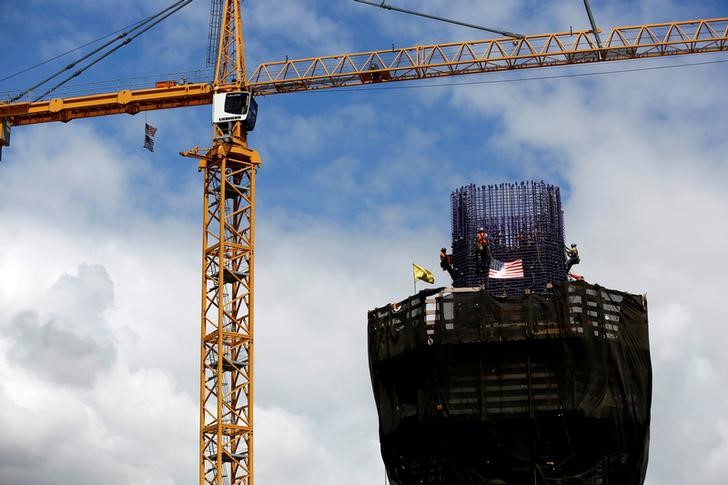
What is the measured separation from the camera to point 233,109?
12744 centimetres

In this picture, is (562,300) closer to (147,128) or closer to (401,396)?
(401,396)

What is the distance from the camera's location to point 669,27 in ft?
413

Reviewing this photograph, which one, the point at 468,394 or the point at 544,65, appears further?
the point at 544,65

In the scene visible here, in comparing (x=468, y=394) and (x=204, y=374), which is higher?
(x=204, y=374)

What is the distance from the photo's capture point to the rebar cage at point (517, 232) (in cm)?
11375

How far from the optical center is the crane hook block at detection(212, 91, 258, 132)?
126812mm

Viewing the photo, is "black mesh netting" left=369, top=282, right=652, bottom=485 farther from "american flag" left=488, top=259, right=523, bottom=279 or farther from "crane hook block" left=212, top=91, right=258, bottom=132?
"crane hook block" left=212, top=91, right=258, bottom=132

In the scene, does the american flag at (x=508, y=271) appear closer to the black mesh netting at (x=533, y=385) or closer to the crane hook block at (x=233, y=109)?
the black mesh netting at (x=533, y=385)

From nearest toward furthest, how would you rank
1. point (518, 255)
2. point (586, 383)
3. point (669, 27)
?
point (586, 383) → point (518, 255) → point (669, 27)

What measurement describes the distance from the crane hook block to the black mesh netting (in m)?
43.2

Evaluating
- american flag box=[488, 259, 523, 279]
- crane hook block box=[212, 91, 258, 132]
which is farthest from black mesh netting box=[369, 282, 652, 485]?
crane hook block box=[212, 91, 258, 132]

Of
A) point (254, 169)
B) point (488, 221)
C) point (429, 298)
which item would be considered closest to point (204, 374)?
point (254, 169)

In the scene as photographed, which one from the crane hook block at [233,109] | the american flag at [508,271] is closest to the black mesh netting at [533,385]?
the american flag at [508,271]

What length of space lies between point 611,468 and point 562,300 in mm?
10551
